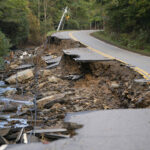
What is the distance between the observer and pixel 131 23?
22359mm

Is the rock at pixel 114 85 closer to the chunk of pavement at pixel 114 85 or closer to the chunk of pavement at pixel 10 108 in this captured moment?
the chunk of pavement at pixel 114 85

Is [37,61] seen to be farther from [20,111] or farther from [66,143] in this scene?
[66,143]

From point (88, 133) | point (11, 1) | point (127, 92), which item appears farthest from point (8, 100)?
point (11, 1)

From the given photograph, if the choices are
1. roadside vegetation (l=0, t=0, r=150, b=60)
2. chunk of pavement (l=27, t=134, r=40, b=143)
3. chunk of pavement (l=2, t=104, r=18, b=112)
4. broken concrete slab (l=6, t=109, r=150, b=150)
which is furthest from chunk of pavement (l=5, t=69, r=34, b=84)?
chunk of pavement (l=27, t=134, r=40, b=143)

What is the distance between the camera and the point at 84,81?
11516mm

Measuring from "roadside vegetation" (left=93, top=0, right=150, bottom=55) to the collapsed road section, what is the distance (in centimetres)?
653

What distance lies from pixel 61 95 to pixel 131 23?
49.7 ft

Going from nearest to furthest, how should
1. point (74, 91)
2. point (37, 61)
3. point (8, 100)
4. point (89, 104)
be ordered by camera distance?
point (89, 104) → point (74, 91) → point (8, 100) → point (37, 61)

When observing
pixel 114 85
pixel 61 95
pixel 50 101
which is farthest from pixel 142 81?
pixel 50 101

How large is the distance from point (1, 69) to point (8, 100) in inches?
312

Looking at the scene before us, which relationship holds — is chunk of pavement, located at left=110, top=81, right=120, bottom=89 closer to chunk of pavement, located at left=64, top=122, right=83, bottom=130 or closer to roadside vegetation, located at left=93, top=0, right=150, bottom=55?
chunk of pavement, located at left=64, top=122, right=83, bottom=130

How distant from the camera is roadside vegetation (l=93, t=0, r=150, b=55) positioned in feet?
62.1

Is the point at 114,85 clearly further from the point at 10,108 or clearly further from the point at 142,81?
the point at 10,108

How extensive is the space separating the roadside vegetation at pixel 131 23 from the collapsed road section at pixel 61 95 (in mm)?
6531
